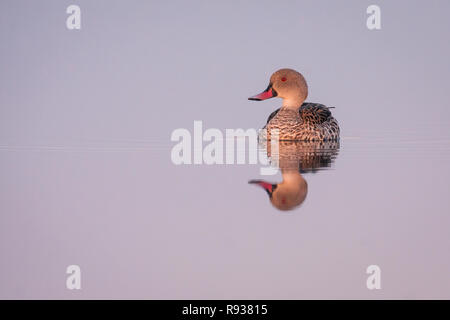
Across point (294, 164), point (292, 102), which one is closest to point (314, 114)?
point (292, 102)

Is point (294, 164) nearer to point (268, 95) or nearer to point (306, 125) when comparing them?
point (306, 125)

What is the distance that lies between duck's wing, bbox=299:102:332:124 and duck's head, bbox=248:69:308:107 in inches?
29.3

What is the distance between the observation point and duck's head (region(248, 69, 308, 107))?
888 centimetres

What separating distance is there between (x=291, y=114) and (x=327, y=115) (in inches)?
17.2

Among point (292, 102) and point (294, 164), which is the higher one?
point (292, 102)

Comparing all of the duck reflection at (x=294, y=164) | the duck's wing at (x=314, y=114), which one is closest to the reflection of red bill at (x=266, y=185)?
the duck reflection at (x=294, y=164)

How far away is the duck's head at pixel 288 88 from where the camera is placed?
888cm

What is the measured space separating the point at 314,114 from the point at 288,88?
1.11 metres

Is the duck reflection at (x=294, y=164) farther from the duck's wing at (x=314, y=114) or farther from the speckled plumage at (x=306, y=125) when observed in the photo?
the duck's wing at (x=314, y=114)

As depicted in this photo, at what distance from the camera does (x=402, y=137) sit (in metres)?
7.85

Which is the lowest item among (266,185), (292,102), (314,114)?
(266,185)

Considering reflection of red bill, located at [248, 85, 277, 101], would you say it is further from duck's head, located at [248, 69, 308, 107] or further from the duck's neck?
the duck's neck

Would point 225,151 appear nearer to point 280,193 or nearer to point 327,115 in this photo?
point 327,115

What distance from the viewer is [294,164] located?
553cm
